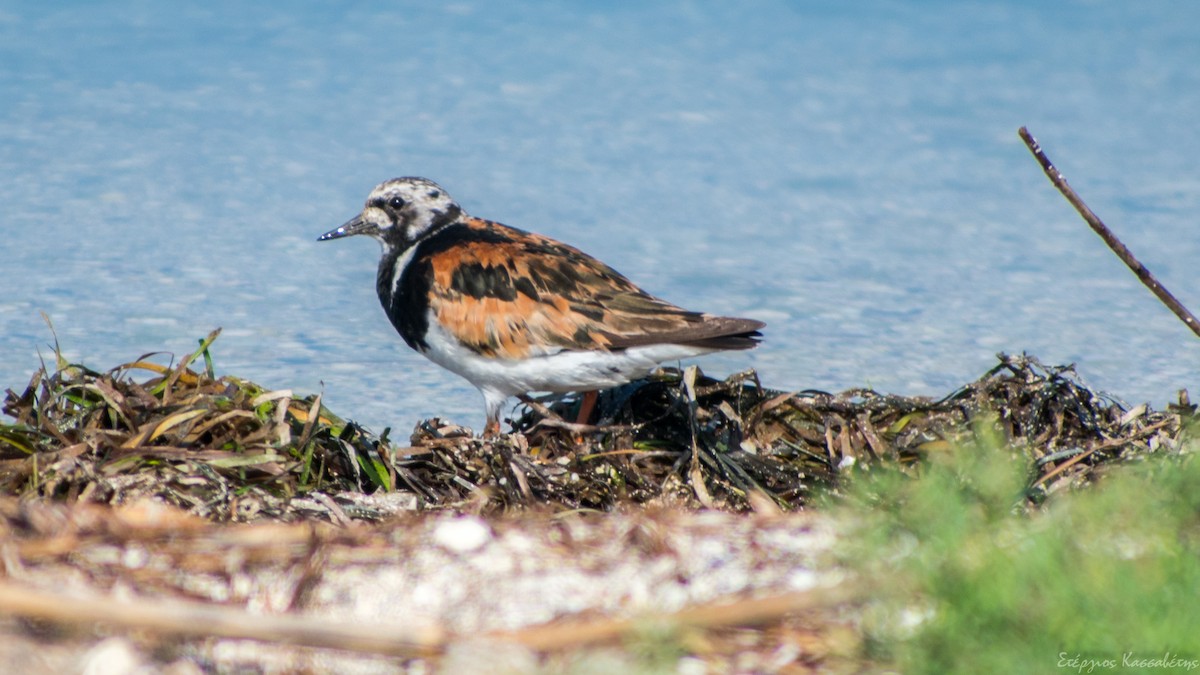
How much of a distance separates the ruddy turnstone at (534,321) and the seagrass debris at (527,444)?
222mm

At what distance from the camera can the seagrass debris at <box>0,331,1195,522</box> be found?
432 centimetres

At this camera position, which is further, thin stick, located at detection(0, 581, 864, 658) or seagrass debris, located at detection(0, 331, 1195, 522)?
seagrass debris, located at detection(0, 331, 1195, 522)

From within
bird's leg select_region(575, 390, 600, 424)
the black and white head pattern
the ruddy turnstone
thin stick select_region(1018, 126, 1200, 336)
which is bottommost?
bird's leg select_region(575, 390, 600, 424)

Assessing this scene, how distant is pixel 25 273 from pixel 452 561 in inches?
220

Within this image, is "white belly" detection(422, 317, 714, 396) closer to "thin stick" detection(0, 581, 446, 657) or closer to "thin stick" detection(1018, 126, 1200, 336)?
"thin stick" detection(1018, 126, 1200, 336)

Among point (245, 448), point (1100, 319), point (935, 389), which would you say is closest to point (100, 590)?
point (245, 448)

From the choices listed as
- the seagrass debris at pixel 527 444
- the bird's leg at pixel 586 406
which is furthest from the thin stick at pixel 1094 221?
the bird's leg at pixel 586 406

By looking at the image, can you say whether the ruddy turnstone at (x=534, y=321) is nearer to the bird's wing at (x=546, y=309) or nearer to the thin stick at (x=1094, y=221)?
the bird's wing at (x=546, y=309)

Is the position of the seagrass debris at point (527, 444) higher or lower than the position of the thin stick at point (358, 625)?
lower

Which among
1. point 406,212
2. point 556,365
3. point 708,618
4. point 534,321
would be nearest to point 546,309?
point 534,321

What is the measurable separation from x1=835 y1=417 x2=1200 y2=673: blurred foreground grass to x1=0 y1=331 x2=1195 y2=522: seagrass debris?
183cm

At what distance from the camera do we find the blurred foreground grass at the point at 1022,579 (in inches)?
97.0

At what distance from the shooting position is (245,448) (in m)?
4.61

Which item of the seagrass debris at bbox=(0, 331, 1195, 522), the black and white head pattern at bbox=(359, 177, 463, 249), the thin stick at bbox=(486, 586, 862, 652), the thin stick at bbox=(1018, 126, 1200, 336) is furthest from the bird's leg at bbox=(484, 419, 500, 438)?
the thin stick at bbox=(486, 586, 862, 652)
